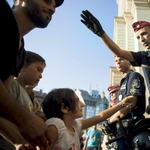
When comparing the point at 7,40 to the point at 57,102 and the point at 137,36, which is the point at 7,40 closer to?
the point at 57,102

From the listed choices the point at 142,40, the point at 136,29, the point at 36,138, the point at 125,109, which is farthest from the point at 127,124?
the point at 36,138

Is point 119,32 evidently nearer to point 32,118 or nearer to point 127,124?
point 127,124

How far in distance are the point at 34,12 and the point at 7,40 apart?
1.13 feet

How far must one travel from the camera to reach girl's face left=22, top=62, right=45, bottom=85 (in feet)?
6.76

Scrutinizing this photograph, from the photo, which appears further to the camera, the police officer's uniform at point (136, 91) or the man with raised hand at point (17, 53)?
the police officer's uniform at point (136, 91)

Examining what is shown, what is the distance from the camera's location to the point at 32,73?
2117 mm

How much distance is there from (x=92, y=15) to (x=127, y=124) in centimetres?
155

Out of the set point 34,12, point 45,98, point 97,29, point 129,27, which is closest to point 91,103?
point 129,27

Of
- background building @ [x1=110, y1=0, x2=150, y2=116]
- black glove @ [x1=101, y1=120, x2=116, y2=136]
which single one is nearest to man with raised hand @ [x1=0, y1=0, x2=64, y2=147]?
black glove @ [x1=101, y1=120, x2=116, y2=136]

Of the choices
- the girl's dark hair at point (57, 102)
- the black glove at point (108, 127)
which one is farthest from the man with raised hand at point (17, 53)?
the black glove at point (108, 127)

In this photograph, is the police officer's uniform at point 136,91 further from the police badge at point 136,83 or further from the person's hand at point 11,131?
the person's hand at point 11,131

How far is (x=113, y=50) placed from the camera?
2342mm

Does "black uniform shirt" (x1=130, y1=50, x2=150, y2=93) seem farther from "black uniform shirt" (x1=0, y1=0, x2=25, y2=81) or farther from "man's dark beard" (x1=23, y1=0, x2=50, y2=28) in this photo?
"black uniform shirt" (x1=0, y1=0, x2=25, y2=81)

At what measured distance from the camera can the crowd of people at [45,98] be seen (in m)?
0.75
